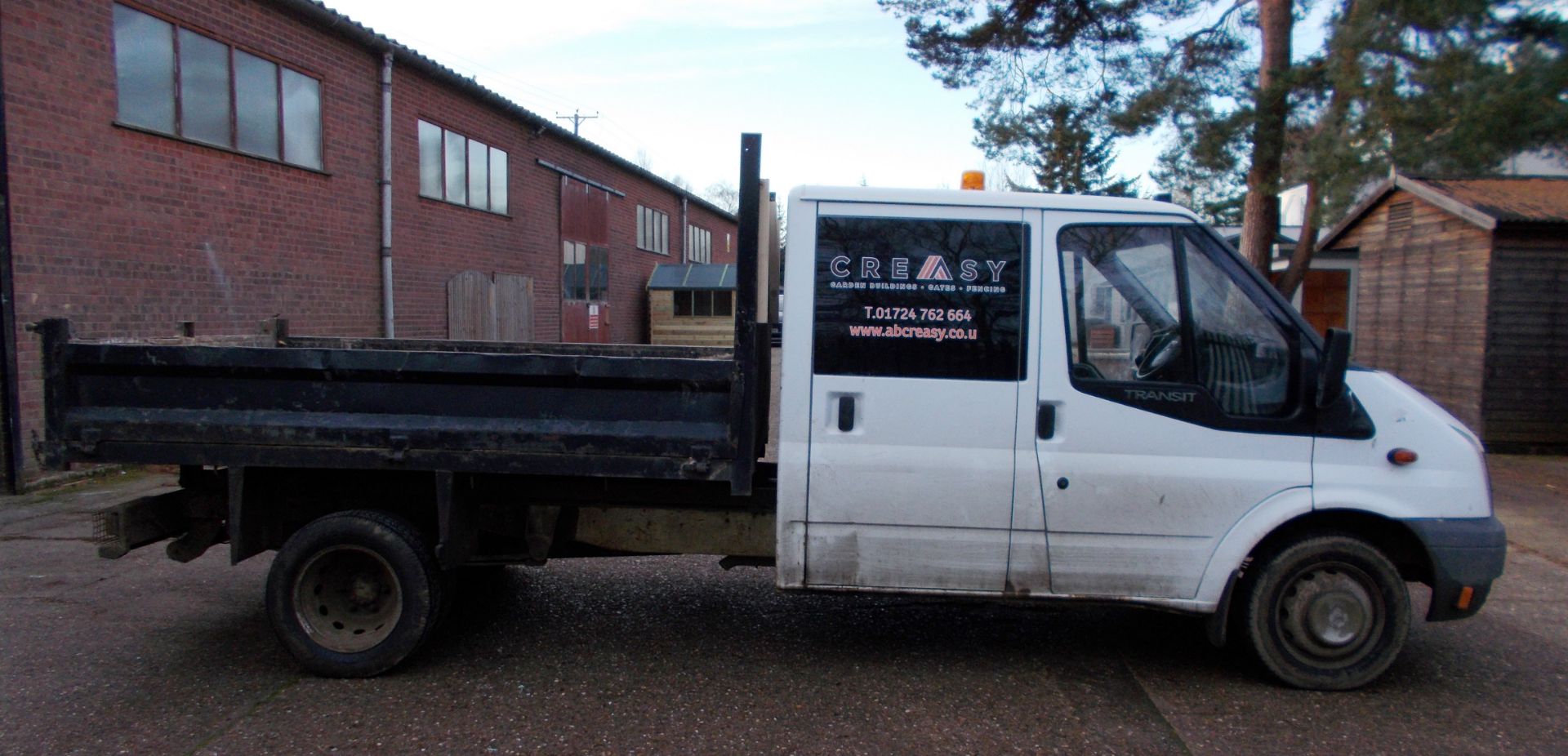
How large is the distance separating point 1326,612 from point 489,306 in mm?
17618

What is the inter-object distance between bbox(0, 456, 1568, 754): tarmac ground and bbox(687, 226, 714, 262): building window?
31214 mm

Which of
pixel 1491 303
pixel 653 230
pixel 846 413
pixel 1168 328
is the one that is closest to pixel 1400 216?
pixel 1491 303

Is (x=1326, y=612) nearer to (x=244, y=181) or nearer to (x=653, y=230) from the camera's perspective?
(x=244, y=181)

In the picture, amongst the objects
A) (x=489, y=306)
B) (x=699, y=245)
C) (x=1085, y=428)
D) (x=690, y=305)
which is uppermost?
(x=699, y=245)

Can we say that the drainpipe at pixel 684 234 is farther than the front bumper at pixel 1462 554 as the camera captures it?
Yes

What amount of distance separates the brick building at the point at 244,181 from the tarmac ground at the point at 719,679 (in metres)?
4.22

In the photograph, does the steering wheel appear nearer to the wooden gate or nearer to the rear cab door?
the rear cab door

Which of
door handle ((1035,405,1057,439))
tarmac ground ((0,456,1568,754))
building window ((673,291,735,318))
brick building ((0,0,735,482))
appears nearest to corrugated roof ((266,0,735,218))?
brick building ((0,0,735,482))

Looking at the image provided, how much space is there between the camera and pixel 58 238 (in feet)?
29.9

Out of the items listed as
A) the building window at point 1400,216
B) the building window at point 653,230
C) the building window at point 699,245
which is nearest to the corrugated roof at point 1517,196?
the building window at point 1400,216

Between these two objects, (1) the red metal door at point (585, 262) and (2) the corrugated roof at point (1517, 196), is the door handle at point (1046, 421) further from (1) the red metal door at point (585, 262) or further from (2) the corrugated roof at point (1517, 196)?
(1) the red metal door at point (585, 262)

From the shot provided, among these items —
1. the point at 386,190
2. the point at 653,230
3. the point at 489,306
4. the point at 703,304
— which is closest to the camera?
the point at 386,190

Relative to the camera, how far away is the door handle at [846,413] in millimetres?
4328

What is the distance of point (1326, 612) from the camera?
4.43m
